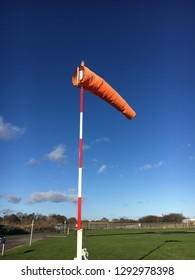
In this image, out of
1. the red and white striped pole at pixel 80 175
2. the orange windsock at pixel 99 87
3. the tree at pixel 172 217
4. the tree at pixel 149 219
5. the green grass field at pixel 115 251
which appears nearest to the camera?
the red and white striped pole at pixel 80 175

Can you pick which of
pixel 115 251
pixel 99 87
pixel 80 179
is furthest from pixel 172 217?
pixel 80 179

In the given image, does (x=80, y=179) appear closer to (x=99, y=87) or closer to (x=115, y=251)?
(x=99, y=87)

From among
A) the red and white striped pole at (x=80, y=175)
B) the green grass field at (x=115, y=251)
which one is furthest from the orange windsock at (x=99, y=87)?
the green grass field at (x=115, y=251)

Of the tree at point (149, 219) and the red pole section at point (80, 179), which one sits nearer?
the red pole section at point (80, 179)

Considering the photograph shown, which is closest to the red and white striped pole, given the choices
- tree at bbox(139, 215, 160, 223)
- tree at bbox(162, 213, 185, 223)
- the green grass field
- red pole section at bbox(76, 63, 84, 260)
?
red pole section at bbox(76, 63, 84, 260)

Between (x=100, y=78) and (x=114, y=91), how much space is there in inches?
24.4

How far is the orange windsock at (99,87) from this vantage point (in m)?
8.06

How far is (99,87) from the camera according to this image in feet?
27.5

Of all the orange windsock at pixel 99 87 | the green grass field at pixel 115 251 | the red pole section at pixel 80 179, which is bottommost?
the green grass field at pixel 115 251

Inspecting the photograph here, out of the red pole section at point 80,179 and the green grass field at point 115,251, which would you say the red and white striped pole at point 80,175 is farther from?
the green grass field at point 115,251

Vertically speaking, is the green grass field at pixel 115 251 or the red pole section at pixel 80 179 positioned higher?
the red pole section at pixel 80 179

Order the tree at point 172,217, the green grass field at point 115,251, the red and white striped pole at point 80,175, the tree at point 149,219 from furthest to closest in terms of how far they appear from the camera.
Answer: the tree at point 149,219 → the tree at point 172,217 → the green grass field at point 115,251 → the red and white striped pole at point 80,175
